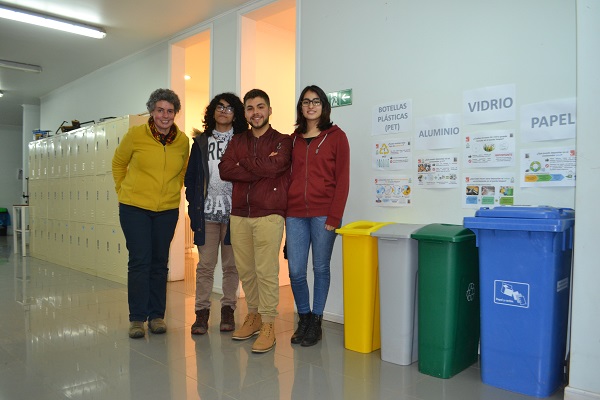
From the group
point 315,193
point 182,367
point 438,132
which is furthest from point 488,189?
point 182,367

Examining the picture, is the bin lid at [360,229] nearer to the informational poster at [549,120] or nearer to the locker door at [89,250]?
the informational poster at [549,120]

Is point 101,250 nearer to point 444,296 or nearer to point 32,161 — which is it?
point 32,161

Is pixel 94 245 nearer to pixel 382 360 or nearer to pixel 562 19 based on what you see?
pixel 382 360

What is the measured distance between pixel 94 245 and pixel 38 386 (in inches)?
144

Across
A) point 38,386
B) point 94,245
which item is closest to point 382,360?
point 38,386

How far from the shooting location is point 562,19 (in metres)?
2.45

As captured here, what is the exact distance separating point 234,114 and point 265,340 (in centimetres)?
149

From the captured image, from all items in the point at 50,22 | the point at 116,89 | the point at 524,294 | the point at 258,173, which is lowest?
the point at 524,294

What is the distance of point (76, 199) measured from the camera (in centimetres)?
615

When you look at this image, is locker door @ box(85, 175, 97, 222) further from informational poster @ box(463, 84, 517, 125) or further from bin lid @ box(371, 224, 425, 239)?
informational poster @ box(463, 84, 517, 125)

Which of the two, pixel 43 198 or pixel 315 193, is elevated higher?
pixel 315 193

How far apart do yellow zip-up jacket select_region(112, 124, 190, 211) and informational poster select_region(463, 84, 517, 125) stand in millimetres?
1966

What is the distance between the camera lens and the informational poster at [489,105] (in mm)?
2641

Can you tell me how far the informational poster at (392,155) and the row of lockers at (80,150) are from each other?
2980 mm
